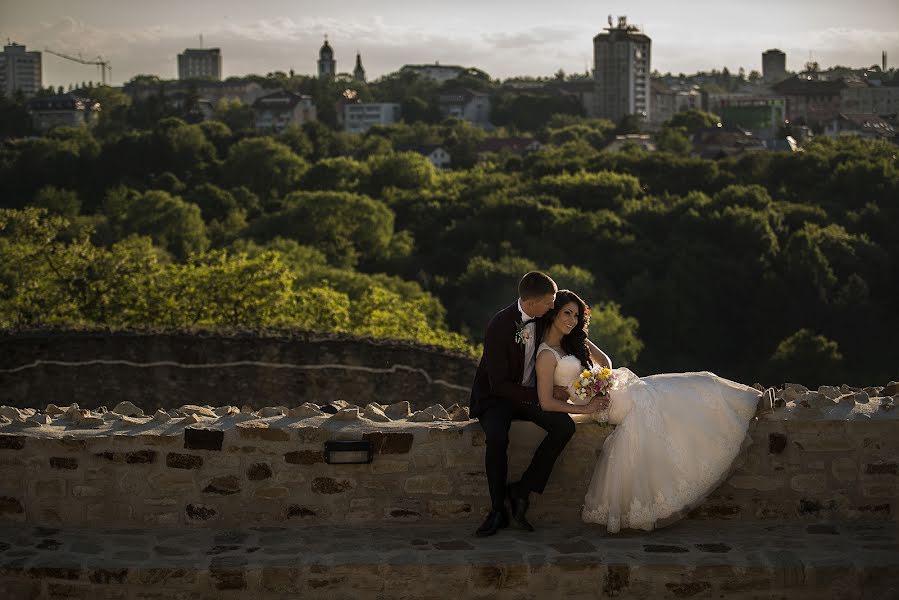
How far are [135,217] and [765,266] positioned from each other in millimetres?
25615

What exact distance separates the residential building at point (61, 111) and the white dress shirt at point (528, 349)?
10874 cm

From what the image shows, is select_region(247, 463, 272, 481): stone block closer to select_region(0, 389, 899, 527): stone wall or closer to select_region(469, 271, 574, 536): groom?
select_region(0, 389, 899, 527): stone wall

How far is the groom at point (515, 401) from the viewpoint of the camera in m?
6.34

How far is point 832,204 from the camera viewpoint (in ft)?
191

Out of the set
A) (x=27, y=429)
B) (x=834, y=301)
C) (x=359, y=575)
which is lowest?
(x=834, y=301)

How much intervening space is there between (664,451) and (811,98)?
127 meters

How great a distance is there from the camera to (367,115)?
441 ft

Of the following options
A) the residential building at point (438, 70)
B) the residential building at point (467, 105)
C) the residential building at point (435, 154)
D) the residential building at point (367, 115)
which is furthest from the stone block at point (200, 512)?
the residential building at point (438, 70)

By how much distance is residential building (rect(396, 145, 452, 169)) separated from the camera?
96500mm

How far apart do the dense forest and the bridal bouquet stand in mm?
19023

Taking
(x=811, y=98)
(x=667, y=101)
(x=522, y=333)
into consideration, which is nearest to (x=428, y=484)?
(x=522, y=333)

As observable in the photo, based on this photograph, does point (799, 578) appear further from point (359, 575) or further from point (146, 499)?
point (146, 499)

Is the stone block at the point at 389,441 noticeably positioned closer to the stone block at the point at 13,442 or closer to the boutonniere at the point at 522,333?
the boutonniere at the point at 522,333

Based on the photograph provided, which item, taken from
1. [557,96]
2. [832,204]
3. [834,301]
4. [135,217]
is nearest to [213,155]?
[135,217]
